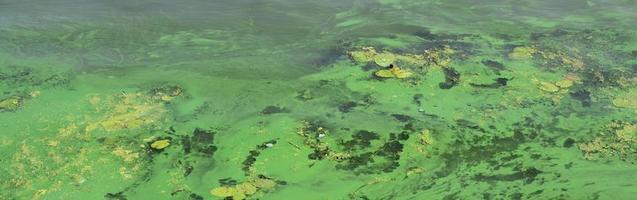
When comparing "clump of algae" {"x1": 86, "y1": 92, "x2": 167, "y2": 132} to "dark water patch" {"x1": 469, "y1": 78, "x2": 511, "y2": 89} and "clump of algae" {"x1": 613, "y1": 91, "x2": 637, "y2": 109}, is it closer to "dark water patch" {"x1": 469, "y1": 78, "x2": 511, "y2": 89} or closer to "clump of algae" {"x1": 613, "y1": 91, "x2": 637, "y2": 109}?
"dark water patch" {"x1": 469, "y1": 78, "x2": 511, "y2": 89}

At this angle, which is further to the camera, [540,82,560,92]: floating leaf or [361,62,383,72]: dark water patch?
[361,62,383,72]: dark water patch

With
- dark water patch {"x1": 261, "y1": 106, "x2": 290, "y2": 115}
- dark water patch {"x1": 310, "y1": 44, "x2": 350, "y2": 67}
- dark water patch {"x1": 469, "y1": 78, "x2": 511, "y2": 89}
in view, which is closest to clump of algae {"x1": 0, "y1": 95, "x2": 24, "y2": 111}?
dark water patch {"x1": 261, "y1": 106, "x2": 290, "y2": 115}

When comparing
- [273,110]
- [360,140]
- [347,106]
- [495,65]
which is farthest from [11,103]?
[495,65]

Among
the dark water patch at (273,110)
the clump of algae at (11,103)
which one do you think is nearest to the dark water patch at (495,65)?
the dark water patch at (273,110)

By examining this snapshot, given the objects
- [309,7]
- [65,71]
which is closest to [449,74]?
[309,7]

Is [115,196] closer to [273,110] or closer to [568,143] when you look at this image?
[273,110]

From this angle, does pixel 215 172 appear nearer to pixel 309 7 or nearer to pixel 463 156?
pixel 463 156

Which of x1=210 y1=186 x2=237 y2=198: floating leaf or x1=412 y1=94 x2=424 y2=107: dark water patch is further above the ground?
x1=412 y1=94 x2=424 y2=107: dark water patch
